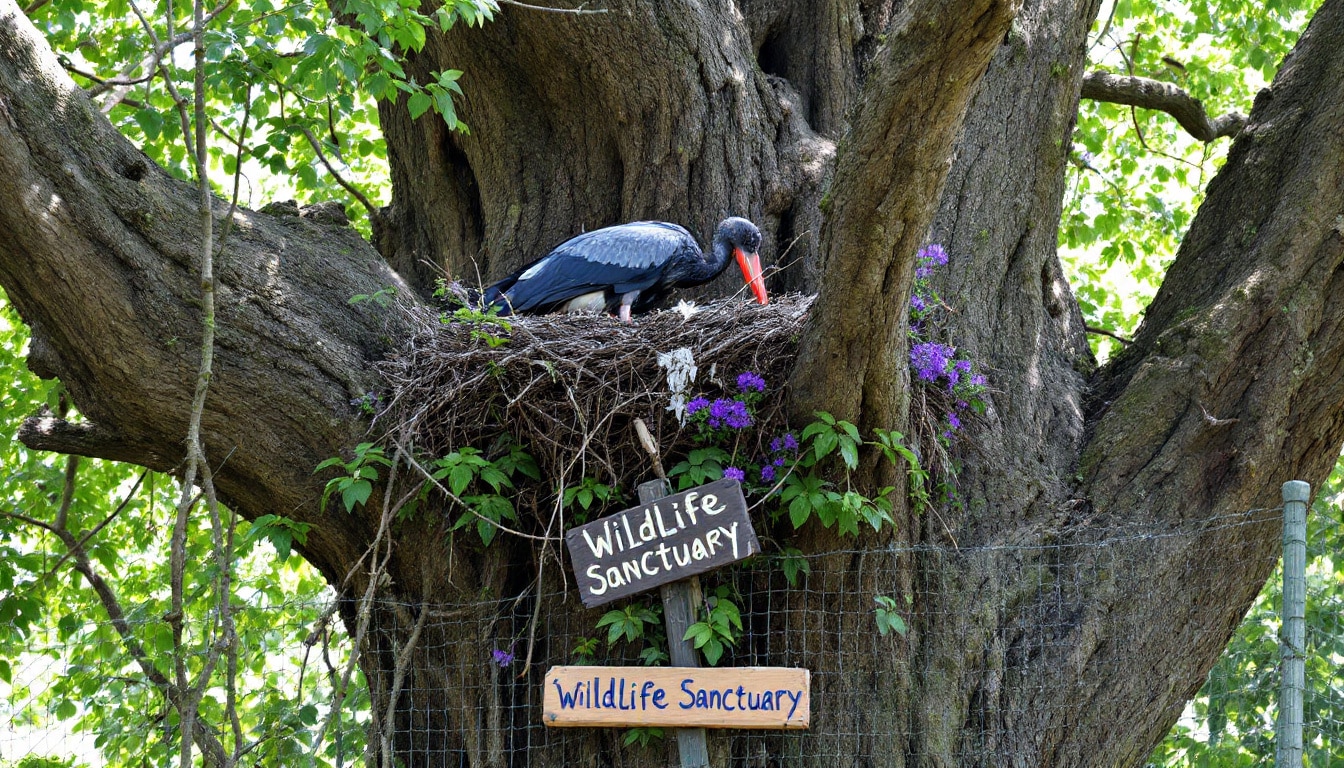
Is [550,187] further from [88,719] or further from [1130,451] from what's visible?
[88,719]

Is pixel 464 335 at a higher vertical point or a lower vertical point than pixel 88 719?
higher

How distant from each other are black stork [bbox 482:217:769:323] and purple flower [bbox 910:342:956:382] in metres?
1.32

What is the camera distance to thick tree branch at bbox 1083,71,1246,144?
277 inches

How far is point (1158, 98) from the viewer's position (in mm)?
7086

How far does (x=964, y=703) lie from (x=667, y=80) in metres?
3.01

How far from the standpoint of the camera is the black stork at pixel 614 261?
5.80m

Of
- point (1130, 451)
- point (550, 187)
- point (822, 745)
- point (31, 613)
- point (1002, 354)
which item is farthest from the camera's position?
point (550, 187)

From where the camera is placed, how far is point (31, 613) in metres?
5.67

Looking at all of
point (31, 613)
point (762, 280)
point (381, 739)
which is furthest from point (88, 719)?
point (762, 280)

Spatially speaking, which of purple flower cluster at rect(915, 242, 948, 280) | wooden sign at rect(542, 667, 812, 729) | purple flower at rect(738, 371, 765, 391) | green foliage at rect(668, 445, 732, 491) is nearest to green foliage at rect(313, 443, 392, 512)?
wooden sign at rect(542, 667, 812, 729)

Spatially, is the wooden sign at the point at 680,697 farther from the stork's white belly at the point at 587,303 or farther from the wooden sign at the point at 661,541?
the stork's white belly at the point at 587,303

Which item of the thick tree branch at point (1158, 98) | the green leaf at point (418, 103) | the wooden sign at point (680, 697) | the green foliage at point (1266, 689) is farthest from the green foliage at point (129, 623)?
the thick tree branch at point (1158, 98)

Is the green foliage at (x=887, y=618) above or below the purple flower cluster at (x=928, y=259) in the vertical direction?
below

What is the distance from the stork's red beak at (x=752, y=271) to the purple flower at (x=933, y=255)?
829 mm
